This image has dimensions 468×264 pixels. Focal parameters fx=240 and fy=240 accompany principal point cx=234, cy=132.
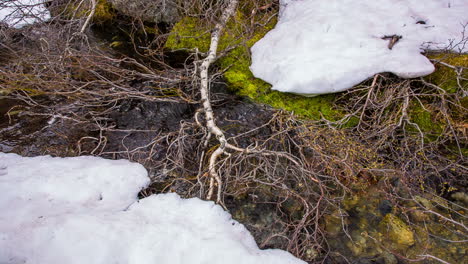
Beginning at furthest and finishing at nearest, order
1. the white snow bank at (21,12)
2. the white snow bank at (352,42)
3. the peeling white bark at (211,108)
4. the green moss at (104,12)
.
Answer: the green moss at (104,12)
the white snow bank at (21,12)
the white snow bank at (352,42)
the peeling white bark at (211,108)

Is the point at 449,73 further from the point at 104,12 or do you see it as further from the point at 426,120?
the point at 104,12

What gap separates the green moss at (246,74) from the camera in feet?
10.9

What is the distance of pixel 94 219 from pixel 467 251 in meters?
3.77

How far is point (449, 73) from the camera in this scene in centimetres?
282

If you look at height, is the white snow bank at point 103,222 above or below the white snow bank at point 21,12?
below

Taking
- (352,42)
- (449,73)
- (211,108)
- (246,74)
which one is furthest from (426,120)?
(211,108)

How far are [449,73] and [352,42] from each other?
114 centimetres

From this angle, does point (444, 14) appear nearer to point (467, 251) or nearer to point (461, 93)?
point (461, 93)

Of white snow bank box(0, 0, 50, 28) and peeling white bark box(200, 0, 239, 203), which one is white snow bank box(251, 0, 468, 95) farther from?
white snow bank box(0, 0, 50, 28)

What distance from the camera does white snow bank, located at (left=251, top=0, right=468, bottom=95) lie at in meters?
2.92

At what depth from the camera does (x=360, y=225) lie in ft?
9.03

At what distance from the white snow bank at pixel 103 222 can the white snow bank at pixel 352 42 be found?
2.00 meters

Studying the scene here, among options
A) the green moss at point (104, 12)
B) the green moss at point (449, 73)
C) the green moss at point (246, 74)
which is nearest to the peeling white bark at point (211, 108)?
the green moss at point (246, 74)

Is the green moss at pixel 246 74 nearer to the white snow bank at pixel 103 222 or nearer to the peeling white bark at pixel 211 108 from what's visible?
the peeling white bark at pixel 211 108
